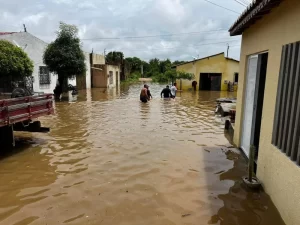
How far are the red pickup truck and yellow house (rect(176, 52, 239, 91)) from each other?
75.0 ft

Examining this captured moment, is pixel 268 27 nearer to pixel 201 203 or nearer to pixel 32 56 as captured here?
pixel 201 203

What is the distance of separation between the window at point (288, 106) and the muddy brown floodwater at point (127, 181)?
3.52ft

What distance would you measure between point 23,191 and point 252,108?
5283 millimetres

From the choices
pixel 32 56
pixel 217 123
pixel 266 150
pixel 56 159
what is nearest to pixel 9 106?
pixel 56 159

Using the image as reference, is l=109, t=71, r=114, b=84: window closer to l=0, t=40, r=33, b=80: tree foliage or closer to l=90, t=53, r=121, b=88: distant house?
l=90, t=53, r=121, b=88: distant house

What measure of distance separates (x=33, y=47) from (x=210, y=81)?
793 inches

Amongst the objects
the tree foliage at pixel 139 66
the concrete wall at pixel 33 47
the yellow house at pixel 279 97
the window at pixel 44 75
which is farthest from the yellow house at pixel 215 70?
the tree foliage at pixel 139 66

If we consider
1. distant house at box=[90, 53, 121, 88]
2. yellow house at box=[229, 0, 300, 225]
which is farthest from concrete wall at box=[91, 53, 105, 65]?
yellow house at box=[229, 0, 300, 225]

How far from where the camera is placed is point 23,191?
15.1 ft

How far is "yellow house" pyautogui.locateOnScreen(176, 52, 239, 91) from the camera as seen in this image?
95.8 ft

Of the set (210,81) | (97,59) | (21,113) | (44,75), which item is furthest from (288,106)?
(97,59)

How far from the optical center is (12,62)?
14.1m

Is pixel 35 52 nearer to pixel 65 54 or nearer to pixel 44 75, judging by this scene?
pixel 44 75

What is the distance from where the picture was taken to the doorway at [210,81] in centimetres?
2994
